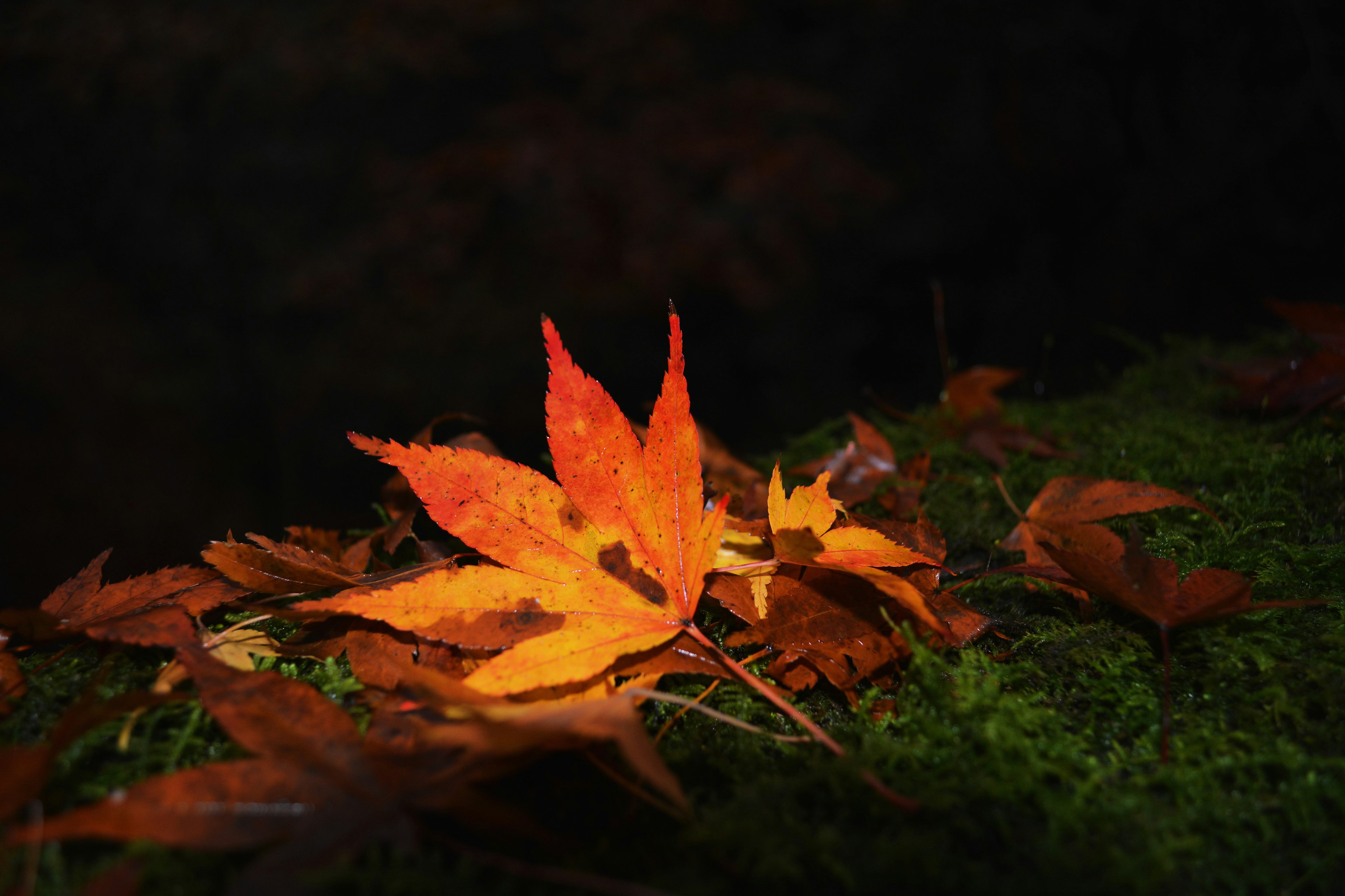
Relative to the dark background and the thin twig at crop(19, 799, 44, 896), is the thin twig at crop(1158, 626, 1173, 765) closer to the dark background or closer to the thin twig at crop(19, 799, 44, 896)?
the thin twig at crop(19, 799, 44, 896)

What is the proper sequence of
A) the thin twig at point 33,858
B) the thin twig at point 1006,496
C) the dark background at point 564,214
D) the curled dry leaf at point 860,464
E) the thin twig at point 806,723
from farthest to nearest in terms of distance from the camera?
the dark background at point 564,214
the curled dry leaf at point 860,464
the thin twig at point 1006,496
the thin twig at point 806,723
the thin twig at point 33,858

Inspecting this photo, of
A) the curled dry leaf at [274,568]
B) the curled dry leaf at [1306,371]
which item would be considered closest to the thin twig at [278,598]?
the curled dry leaf at [274,568]

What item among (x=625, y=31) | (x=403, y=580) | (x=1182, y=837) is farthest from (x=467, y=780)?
(x=625, y=31)

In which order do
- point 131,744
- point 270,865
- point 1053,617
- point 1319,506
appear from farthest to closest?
point 1319,506, point 1053,617, point 131,744, point 270,865

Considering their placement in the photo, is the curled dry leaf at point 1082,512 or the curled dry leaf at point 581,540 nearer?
the curled dry leaf at point 581,540

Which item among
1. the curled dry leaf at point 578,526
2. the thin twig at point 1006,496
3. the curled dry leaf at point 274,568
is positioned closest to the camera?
the curled dry leaf at point 578,526

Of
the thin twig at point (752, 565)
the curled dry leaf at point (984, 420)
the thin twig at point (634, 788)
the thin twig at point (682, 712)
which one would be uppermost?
the thin twig at point (752, 565)

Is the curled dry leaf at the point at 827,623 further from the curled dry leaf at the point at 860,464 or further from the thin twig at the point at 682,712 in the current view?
the curled dry leaf at the point at 860,464

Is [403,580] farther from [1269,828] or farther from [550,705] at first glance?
[1269,828]
